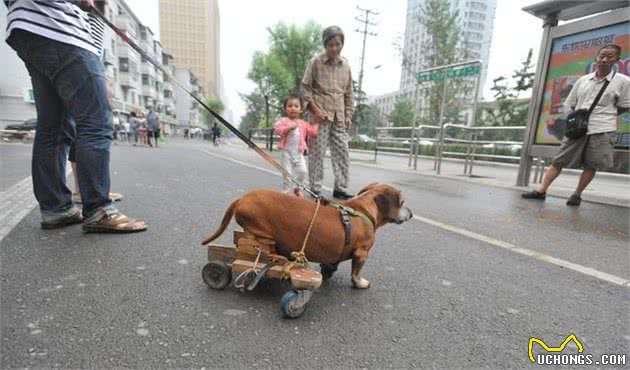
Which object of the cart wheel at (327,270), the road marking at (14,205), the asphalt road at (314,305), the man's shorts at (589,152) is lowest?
the road marking at (14,205)

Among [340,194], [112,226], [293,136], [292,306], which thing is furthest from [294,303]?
[340,194]

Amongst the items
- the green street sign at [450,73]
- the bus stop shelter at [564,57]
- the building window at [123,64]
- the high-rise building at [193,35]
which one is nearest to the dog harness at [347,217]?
the bus stop shelter at [564,57]

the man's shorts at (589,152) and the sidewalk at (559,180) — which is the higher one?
the man's shorts at (589,152)

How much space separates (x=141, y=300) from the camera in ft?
5.44

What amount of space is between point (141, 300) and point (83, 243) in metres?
1.00

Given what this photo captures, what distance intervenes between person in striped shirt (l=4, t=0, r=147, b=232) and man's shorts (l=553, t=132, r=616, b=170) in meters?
Answer: 5.38

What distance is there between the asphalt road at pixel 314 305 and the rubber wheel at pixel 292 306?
0.12 feet

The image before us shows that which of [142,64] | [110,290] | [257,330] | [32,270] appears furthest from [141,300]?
[142,64]

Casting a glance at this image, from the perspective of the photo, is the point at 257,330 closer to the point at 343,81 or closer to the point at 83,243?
the point at 83,243

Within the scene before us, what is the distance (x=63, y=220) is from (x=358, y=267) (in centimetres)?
226

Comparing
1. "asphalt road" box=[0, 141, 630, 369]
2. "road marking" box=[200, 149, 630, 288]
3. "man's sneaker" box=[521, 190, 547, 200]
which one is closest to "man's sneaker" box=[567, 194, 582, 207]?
"man's sneaker" box=[521, 190, 547, 200]

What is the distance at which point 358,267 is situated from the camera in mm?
1873

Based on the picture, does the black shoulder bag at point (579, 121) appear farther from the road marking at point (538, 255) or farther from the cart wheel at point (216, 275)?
the cart wheel at point (216, 275)

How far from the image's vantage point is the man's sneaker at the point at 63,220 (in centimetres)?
259
